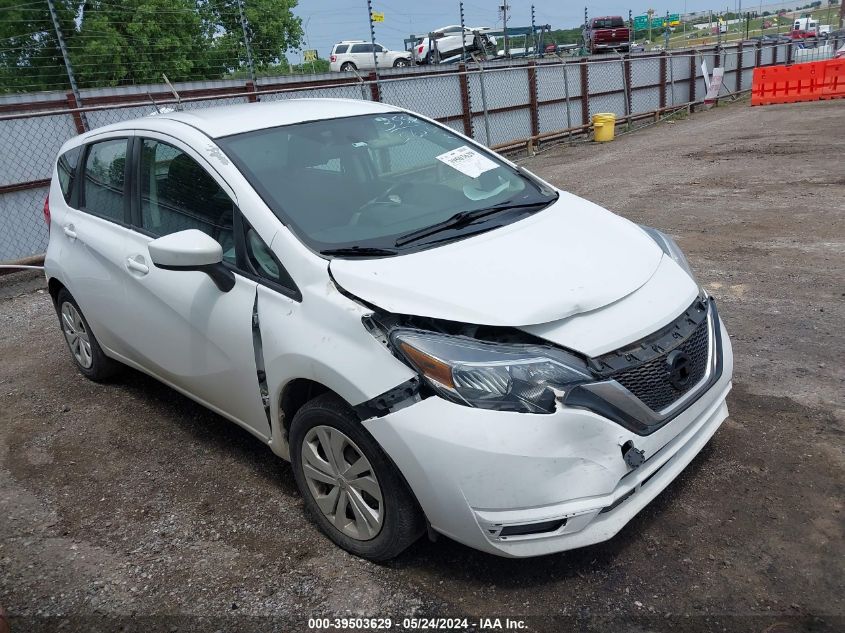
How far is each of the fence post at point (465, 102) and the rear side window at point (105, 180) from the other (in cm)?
1140

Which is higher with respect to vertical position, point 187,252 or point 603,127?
point 187,252

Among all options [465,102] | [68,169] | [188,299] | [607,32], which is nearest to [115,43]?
[465,102]

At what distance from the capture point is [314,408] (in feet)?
9.34

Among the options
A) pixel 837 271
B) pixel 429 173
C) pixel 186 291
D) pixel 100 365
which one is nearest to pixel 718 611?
pixel 429 173

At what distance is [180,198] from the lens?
3592 mm

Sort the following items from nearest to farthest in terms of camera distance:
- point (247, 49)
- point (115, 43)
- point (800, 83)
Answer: point (247, 49) → point (115, 43) → point (800, 83)

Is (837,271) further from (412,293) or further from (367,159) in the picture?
(412,293)

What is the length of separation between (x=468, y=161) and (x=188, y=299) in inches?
63.9

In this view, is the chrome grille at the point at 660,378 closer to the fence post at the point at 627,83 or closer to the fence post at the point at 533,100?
the fence post at the point at 533,100

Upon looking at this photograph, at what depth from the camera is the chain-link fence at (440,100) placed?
9211mm

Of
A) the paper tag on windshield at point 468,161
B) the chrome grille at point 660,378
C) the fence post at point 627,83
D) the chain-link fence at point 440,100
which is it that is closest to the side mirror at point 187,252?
the paper tag on windshield at point 468,161

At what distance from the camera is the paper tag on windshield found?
12.4ft

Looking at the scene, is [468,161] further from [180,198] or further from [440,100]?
[440,100]

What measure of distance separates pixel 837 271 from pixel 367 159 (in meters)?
4.41
